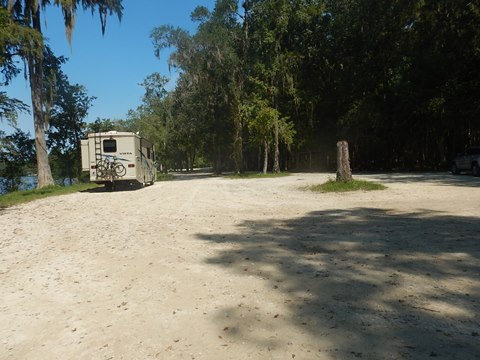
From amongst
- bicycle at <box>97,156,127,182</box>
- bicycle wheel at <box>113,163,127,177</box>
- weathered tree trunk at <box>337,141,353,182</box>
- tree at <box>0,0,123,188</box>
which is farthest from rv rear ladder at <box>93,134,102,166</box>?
weathered tree trunk at <box>337,141,353,182</box>

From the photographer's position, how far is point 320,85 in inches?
1364

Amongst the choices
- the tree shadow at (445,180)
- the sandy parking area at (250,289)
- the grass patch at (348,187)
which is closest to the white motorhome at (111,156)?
the grass patch at (348,187)

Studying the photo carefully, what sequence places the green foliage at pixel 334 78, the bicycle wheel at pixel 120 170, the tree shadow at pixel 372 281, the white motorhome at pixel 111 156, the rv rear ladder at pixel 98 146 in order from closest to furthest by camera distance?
1. the tree shadow at pixel 372 281
2. the rv rear ladder at pixel 98 146
3. the white motorhome at pixel 111 156
4. the bicycle wheel at pixel 120 170
5. the green foliage at pixel 334 78

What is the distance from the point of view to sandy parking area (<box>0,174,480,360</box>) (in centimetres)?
312

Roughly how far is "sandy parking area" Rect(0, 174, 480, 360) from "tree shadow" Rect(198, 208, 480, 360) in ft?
0.05

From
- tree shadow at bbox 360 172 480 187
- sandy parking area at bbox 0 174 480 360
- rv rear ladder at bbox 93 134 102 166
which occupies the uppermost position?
rv rear ladder at bbox 93 134 102 166

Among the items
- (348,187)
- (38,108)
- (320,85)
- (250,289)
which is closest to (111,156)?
(38,108)

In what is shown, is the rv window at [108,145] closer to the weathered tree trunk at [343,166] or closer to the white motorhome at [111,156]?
the white motorhome at [111,156]

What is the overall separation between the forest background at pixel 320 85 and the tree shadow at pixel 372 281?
2245 centimetres

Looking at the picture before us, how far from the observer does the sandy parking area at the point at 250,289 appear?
312 centimetres

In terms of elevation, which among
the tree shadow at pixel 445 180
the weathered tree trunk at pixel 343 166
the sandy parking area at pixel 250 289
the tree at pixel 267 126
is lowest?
the sandy parking area at pixel 250 289

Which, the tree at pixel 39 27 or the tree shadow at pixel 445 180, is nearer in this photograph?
the tree shadow at pixel 445 180

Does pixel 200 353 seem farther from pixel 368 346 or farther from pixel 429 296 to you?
pixel 429 296

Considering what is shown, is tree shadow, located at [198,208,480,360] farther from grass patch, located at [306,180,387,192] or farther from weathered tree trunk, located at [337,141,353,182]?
weathered tree trunk, located at [337,141,353,182]
